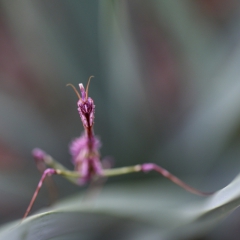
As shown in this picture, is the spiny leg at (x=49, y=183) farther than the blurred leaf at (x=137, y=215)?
Yes

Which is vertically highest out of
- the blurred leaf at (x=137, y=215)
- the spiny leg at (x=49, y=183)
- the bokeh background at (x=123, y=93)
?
the bokeh background at (x=123, y=93)

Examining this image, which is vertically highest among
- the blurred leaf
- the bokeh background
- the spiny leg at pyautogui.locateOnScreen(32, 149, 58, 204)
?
the bokeh background

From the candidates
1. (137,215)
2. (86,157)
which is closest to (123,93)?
(86,157)

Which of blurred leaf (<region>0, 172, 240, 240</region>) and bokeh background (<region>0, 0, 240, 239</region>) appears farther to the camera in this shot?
bokeh background (<region>0, 0, 240, 239</region>)

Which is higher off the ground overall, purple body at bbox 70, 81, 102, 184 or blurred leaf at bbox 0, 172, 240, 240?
purple body at bbox 70, 81, 102, 184

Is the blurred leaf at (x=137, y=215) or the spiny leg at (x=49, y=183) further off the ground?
the spiny leg at (x=49, y=183)

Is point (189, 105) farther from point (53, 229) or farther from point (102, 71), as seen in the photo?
point (53, 229)
